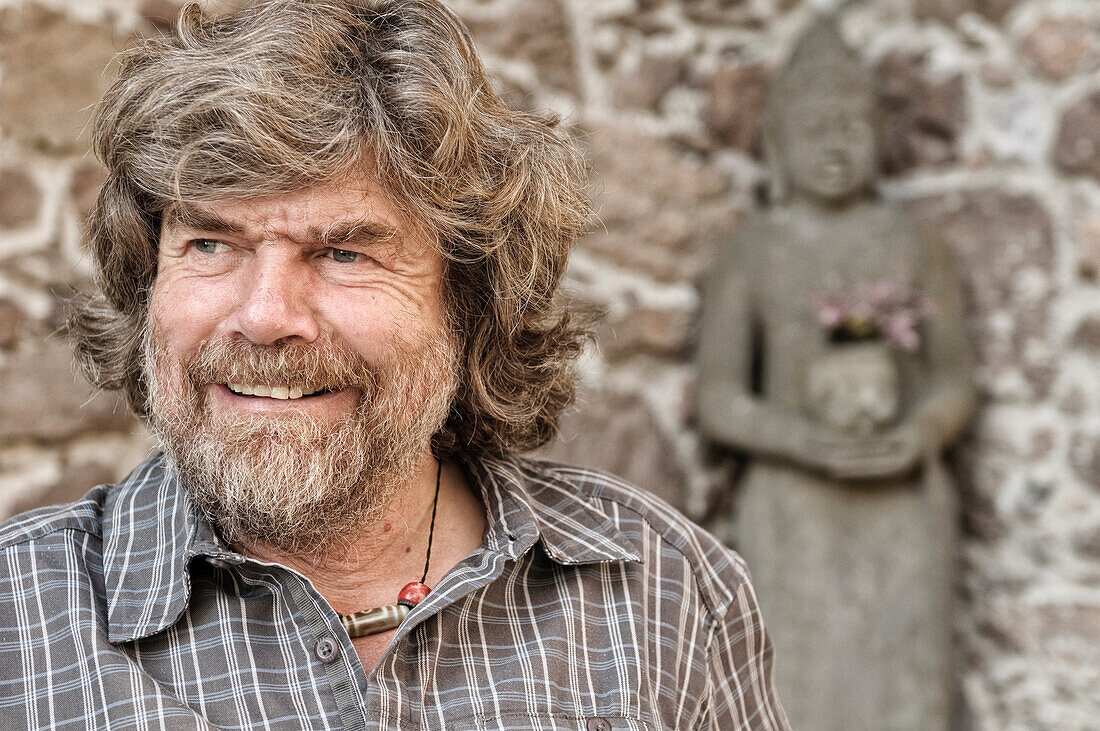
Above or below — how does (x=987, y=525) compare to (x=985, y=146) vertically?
below

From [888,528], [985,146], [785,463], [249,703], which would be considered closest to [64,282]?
[249,703]

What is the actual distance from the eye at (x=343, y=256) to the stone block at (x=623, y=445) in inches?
47.2

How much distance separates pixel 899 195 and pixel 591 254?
727 millimetres

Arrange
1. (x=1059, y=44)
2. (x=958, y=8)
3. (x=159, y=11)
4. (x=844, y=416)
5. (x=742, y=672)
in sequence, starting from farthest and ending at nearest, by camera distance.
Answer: (x=958, y=8), (x=1059, y=44), (x=844, y=416), (x=159, y=11), (x=742, y=672)

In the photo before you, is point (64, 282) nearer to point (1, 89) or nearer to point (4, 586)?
point (1, 89)

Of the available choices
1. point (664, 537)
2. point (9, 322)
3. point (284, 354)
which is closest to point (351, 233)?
point (284, 354)

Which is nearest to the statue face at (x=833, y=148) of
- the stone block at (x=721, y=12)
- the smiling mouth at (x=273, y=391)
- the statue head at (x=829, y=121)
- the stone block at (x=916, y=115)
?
the statue head at (x=829, y=121)

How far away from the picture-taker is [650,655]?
119cm

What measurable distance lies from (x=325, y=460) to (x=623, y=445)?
4.37ft

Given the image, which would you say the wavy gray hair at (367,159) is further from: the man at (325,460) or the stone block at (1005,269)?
the stone block at (1005,269)

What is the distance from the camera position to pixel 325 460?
112 cm

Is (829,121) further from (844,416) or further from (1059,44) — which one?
(844,416)

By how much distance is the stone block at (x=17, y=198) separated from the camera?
5.55 ft

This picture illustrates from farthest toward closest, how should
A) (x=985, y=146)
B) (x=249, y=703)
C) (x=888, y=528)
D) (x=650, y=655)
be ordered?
1. (x=985, y=146)
2. (x=888, y=528)
3. (x=650, y=655)
4. (x=249, y=703)
